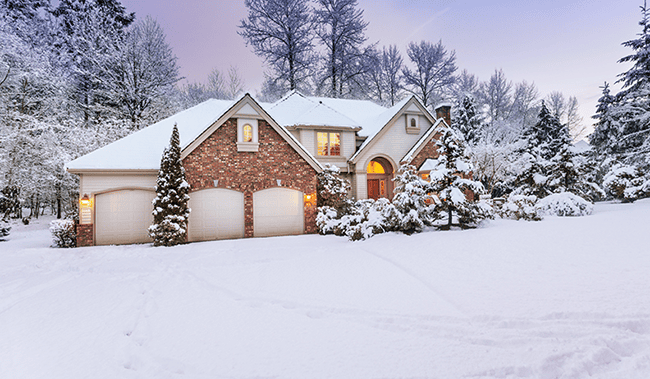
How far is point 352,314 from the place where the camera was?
398 cm

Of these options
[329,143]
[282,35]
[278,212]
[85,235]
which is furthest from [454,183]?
[282,35]

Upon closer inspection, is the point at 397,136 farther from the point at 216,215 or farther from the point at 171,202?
the point at 171,202

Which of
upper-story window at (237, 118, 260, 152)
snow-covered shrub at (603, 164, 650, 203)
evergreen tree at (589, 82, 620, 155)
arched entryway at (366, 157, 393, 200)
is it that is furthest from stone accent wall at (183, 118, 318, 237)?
evergreen tree at (589, 82, 620, 155)

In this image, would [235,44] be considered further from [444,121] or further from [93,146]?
[444,121]

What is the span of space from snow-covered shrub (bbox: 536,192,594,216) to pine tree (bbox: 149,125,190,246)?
1379 centimetres

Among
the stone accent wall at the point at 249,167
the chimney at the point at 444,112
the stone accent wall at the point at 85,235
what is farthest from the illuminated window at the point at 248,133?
the chimney at the point at 444,112

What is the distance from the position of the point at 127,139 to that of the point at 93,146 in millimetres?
8427

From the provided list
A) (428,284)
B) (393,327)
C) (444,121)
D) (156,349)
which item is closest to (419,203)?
(428,284)

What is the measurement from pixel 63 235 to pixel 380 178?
49.4ft

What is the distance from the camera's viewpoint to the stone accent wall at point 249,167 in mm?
11898

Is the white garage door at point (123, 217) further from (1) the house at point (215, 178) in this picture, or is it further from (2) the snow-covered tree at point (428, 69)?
(2) the snow-covered tree at point (428, 69)

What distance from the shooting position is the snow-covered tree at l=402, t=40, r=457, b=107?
84.0 feet

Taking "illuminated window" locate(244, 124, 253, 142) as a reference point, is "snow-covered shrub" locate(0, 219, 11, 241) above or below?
below

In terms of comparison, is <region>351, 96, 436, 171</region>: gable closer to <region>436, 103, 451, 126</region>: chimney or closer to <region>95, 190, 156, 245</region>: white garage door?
<region>436, 103, 451, 126</region>: chimney
